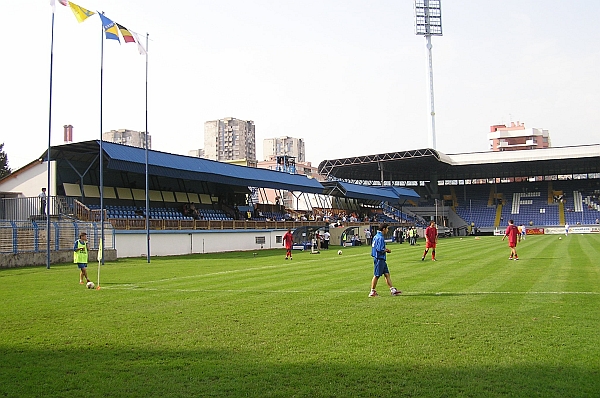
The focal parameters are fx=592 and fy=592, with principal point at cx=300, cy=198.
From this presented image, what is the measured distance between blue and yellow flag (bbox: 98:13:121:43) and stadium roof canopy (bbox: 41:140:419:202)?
938cm

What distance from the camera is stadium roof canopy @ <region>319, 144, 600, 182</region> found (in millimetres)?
84562

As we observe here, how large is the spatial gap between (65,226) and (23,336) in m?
22.2

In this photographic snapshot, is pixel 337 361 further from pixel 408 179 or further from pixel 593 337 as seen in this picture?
pixel 408 179

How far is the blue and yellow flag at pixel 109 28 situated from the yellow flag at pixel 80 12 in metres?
1.31

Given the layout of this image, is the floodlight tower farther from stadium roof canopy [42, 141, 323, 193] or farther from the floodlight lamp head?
stadium roof canopy [42, 141, 323, 193]

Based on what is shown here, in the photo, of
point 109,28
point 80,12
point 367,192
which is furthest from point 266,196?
point 80,12

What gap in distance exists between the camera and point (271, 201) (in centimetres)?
8088

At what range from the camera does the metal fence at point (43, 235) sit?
28.0 metres

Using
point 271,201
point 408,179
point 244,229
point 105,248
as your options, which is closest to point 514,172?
point 408,179

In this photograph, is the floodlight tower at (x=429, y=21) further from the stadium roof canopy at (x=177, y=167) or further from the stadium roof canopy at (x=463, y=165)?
the stadium roof canopy at (x=177, y=167)

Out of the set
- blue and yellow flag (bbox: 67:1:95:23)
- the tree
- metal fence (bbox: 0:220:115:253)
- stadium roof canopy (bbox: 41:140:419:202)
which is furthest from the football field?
the tree

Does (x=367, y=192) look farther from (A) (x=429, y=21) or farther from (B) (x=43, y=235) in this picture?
(B) (x=43, y=235)

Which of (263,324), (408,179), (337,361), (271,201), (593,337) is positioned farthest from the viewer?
(408,179)

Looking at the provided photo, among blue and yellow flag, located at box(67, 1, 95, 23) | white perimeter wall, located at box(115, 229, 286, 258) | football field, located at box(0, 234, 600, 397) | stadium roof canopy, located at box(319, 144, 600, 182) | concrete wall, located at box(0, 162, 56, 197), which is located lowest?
football field, located at box(0, 234, 600, 397)
